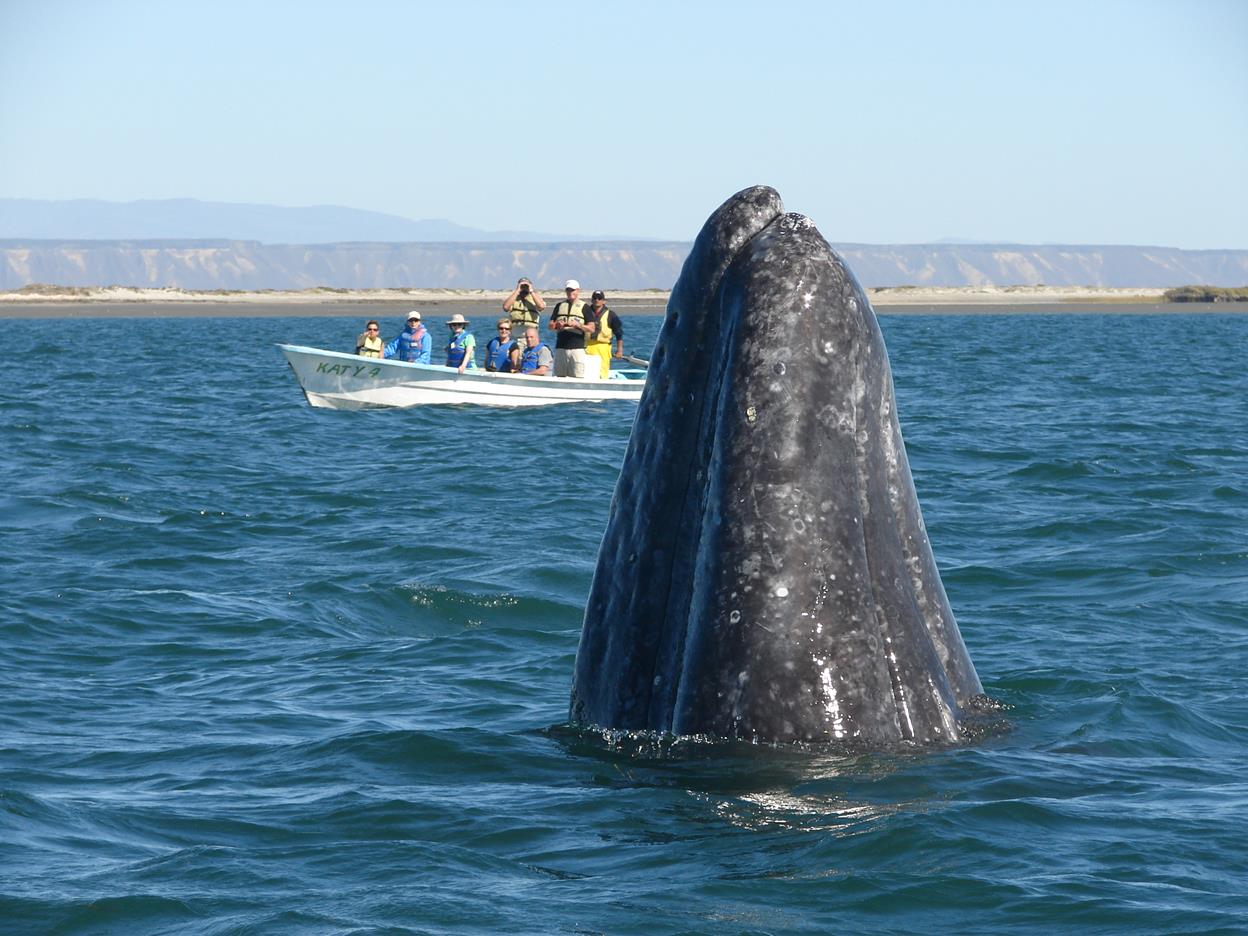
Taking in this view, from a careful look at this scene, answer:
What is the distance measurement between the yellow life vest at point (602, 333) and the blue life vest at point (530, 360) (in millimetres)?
1225

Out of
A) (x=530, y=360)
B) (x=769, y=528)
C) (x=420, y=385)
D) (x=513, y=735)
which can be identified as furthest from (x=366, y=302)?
(x=769, y=528)

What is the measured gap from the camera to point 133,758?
24.0 ft

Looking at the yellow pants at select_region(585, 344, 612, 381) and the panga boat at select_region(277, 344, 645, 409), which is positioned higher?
the yellow pants at select_region(585, 344, 612, 381)

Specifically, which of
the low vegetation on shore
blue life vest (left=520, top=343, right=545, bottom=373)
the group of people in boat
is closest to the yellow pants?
the group of people in boat

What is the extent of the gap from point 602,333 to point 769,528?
23439 millimetres

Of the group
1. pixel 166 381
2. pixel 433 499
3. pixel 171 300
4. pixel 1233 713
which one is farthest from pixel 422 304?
pixel 1233 713

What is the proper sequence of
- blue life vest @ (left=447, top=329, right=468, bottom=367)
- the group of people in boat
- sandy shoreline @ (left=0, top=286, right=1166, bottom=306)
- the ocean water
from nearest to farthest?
the ocean water < the group of people in boat < blue life vest @ (left=447, top=329, right=468, bottom=367) < sandy shoreline @ (left=0, top=286, right=1166, bottom=306)

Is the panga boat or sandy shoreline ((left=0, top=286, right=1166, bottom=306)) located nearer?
the panga boat

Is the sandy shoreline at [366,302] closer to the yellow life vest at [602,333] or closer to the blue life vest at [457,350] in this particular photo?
the blue life vest at [457,350]

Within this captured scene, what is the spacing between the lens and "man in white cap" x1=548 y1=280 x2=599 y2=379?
28.1 m

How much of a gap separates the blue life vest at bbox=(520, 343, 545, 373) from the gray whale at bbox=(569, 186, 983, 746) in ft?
76.7

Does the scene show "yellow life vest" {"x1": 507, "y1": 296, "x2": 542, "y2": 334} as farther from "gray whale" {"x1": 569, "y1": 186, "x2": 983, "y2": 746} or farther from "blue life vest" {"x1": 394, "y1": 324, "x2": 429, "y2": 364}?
"gray whale" {"x1": 569, "y1": 186, "x2": 983, "y2": 746}

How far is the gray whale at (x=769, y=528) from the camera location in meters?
5.72

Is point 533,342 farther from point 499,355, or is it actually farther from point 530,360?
point 499,355
